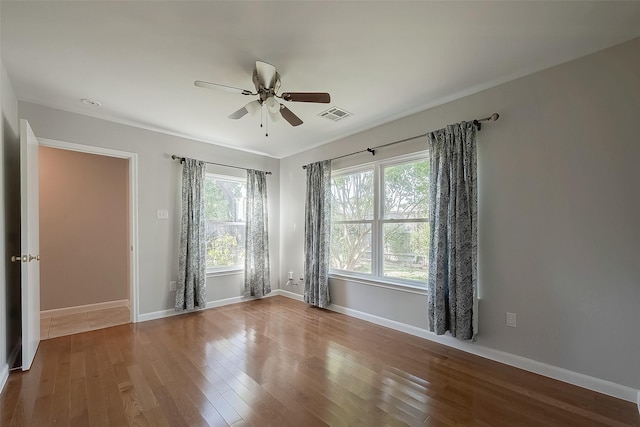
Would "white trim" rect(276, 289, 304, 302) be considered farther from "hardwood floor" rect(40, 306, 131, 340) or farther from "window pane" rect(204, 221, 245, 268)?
"hardwood floor" rect(40, 306, 131, 340)

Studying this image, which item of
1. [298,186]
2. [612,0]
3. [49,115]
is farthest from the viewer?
[298,186]

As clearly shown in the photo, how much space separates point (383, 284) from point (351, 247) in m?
0.78

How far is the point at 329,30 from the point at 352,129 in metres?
2.06

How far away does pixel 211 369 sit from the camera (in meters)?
2.47

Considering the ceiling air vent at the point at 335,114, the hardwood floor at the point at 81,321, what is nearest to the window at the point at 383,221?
the ceiling air vent at the point at 335,114

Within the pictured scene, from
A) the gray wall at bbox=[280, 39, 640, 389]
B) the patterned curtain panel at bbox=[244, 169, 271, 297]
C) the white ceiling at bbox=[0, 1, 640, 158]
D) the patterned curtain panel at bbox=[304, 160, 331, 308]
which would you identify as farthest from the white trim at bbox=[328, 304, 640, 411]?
the white ceiling at bbox=[0, 1, 640, 158]

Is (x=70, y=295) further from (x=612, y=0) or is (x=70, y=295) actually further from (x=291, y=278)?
(x=612, y=0)

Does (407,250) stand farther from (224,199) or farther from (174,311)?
(174,311)

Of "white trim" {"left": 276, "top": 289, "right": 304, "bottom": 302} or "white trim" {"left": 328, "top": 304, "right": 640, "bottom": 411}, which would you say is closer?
"white trim" {"left": 328, "top": 304, "right": 640, "bottom": 411}

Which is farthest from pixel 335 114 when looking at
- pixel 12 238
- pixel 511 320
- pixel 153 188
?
pixel 12 238

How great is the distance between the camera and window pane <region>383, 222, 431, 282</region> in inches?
128

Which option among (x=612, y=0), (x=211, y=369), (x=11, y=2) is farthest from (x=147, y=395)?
(x=612, y=0)

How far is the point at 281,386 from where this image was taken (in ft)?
7.22

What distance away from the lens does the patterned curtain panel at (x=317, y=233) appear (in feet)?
13.8
